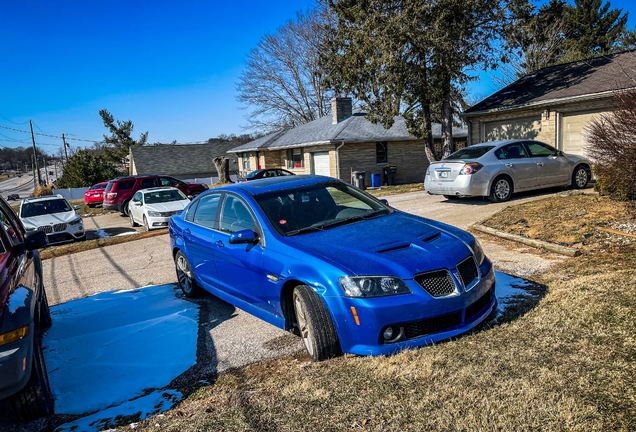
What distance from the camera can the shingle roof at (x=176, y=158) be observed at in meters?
47.3

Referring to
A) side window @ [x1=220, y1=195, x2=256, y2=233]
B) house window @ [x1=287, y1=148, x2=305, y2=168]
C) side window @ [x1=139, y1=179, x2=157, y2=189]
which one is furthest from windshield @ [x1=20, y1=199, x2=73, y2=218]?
house window @ [x1=287, y1=148, x2=305, y2=168]

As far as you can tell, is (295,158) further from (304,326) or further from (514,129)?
(304,326)

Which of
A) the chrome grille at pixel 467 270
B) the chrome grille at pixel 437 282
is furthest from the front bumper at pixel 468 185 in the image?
the chrome grille at pixel 437 282

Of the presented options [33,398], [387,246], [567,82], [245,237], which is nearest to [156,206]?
[245,237]

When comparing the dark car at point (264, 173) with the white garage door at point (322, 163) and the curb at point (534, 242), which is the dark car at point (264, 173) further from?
the curb at point (534, 242)

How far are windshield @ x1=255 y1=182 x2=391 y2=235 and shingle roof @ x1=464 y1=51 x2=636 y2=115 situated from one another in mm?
Result: 12552

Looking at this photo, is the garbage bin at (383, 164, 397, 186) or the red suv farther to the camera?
the garbage bin at (383, 164, 397, 186)

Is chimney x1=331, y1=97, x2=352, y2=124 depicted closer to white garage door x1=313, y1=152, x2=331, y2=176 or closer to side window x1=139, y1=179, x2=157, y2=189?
white garage door x1=313, y1=152, x2=331, y2=176

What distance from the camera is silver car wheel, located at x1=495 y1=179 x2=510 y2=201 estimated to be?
1131cm

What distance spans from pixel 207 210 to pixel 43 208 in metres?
12.1

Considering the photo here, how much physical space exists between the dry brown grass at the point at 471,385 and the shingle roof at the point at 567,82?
1317 cm

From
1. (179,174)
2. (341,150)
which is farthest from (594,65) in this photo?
(179,174)

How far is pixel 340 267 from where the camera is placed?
376cm

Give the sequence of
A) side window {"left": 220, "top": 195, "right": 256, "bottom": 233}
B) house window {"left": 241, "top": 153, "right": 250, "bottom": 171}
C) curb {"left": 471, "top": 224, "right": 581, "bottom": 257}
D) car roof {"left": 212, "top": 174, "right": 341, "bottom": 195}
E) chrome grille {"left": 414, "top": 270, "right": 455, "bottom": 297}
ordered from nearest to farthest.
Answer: chrome grille {"left": 414, "top": 270, "right": 455, "bottom": 297}, side window {"left": 220, "top": 195, "right": 256, "bottom": 233}, car roof {"left": 212, "top": 174, "right": 341, "bottom": 195}, curb {"left": 471, "top": 224, "right": 581, "bottom": 257}, house window {"left": 241, "top": 153, "right": 250, "bottom": 171}
